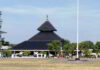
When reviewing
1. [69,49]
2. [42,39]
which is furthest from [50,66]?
[42,39]

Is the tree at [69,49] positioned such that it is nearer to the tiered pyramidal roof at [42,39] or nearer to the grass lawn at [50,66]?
the tiered pyramidal roof at [42,39]

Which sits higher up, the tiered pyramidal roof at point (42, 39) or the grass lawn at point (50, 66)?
the tiered pyramidal roof at point (42, 39)

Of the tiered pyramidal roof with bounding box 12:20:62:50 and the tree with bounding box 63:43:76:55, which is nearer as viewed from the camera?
the tree with bounding box 63:43:76:55

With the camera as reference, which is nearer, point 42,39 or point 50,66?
point 50,66

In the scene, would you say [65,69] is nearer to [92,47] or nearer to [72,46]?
[72,46]

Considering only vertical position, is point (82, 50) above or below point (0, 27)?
below

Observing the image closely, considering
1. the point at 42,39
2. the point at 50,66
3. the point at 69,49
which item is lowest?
the point at 50,66

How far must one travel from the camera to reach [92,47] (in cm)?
11456

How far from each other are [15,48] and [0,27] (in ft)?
47.2

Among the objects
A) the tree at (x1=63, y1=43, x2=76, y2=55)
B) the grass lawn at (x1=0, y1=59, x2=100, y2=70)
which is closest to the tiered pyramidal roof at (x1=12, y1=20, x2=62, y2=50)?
the tree at (x1=63, y1=43, x2=76, y2=55)

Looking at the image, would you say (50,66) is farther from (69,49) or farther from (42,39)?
(42,39)

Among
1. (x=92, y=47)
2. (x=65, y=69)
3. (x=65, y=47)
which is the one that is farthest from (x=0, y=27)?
(x=65, y=69)

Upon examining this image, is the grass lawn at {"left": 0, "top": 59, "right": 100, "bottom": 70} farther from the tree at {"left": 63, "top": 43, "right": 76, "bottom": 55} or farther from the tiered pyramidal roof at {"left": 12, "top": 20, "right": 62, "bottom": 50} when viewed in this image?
the tiered pyramidal roof at {"left": 12, "top": 20, "right": 62, "bottom": 50}

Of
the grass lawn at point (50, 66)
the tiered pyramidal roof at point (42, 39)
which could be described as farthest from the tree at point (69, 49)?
the grass lawn at point (50, 66)
